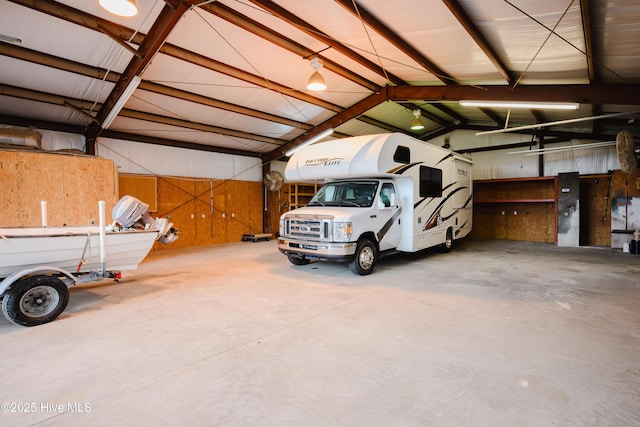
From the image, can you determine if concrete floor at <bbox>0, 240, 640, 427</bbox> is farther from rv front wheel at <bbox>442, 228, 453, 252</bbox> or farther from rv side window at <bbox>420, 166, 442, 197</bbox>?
rv front wheel at <bbox>442, 228, 453, 252</bbox>

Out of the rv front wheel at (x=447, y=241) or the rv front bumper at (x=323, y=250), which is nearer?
the rv front bumper at (x=323, y=250)

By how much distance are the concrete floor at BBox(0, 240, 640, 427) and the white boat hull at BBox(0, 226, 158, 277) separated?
0.63m

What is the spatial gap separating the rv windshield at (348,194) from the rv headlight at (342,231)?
74cm

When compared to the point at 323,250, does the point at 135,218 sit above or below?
above

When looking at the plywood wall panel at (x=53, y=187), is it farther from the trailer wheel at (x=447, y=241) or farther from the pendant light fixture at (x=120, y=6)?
Answer: the trailer wheel at (x=447, y=241)

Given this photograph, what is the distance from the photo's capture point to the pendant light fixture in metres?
3.73

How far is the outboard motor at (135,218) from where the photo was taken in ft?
17.3

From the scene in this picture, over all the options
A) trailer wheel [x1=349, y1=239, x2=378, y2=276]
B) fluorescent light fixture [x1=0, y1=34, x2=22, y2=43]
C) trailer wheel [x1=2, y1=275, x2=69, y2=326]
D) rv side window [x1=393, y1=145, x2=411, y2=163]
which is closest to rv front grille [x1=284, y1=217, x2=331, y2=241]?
trailer wheel [x1=349, y1=239, x2=378, y2=276]

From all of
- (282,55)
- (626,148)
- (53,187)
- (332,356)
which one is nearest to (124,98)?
(53,187)

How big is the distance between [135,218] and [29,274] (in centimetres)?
165

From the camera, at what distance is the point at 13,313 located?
373cm

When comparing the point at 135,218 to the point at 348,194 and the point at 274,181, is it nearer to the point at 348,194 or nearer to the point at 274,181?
the point at 348,194

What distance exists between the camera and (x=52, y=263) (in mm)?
4285

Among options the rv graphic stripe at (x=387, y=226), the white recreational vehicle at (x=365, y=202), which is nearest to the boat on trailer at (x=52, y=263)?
the white recreational vehicle at (x=365, y=202)
